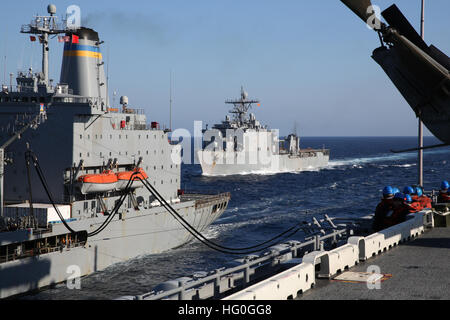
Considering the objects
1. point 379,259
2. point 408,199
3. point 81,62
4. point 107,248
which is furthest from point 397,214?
point 81,62

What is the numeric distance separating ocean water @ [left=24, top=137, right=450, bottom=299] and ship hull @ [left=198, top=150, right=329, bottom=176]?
105 inches

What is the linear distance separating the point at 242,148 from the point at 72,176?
6200 cm

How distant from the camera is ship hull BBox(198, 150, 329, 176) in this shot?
257ft

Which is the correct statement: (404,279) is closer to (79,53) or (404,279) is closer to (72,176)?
(72,176)

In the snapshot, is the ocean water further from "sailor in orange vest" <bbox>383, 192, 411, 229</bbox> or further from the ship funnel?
the ship funnel

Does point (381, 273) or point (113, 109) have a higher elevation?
point (113, 109)

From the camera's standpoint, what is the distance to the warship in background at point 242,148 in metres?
79.1

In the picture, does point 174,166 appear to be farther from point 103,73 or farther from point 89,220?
point 89,220

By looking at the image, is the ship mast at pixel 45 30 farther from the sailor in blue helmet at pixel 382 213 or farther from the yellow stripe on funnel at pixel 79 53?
the sailor in blue helmet at pixel 382 213

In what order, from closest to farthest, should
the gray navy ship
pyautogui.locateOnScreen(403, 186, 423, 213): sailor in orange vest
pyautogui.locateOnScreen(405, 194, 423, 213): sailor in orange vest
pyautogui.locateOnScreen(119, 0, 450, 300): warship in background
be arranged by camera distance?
pyautogui.locateOnScreen(119, 0, 450, 300): warship in background → pyautogui.locateOnScreen(403, 186, 423, 213): sailor in orange vest → pyautogui.locateOnScreen(405, 194, 423, 213): sailor in orange vest → the gray navy ship

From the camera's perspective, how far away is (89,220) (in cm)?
2139

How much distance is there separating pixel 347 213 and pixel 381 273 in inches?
1231

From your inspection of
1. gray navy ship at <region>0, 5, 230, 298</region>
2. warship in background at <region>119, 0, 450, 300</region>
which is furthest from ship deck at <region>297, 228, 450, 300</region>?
gray navy ship at <region>0, 5, 230, 298</region>
